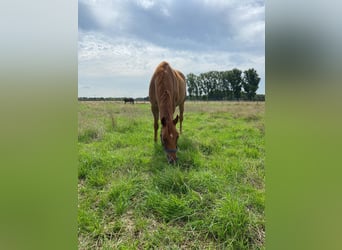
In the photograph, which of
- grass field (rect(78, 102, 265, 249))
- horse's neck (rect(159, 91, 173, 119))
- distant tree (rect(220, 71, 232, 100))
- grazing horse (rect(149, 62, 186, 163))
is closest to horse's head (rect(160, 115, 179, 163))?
grazing horse (rect(149, 62, 186, 163))

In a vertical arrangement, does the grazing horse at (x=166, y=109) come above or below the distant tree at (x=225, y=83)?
below

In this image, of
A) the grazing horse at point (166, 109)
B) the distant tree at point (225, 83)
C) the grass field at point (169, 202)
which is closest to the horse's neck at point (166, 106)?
the grazing horse at point (166, 109)

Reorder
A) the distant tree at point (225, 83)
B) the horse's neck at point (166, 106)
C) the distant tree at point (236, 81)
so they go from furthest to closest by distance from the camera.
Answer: the distant tree at point (225, 83) → the horse's neck at point (166, 106) → the distant tree at point (236, 81)

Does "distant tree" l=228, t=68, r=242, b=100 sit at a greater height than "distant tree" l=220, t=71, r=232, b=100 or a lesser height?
lesser

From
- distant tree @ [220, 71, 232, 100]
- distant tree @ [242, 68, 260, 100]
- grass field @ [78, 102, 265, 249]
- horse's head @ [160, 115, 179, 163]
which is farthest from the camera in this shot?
distant tree @ [220, 71, 232, 100]

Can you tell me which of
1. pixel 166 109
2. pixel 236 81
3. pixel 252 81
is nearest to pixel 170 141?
pixel 166 109

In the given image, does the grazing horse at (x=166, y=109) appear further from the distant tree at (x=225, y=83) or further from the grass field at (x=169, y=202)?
the distant tree at (x=225, y=83)

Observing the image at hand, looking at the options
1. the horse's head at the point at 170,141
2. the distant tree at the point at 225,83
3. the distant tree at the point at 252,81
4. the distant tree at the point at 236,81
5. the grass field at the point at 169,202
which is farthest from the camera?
the distant tree at the point at 225,83

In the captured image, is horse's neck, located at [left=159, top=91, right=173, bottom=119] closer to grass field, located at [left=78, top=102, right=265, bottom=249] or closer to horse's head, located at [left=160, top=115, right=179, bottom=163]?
horse's head, located at [left=160, top=115, right=179, bottom=163]

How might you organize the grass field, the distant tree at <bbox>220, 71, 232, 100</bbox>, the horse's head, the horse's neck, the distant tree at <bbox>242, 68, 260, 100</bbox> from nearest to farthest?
the distant tree at <bbox>242, 68, 260, 100</bbox>
the grass field
the horse's head
the horse's neck
the distant tree at <bbox>220, 71, 232, 100</bbox>

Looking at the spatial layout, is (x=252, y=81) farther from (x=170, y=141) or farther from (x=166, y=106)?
(x=166, y=106)
